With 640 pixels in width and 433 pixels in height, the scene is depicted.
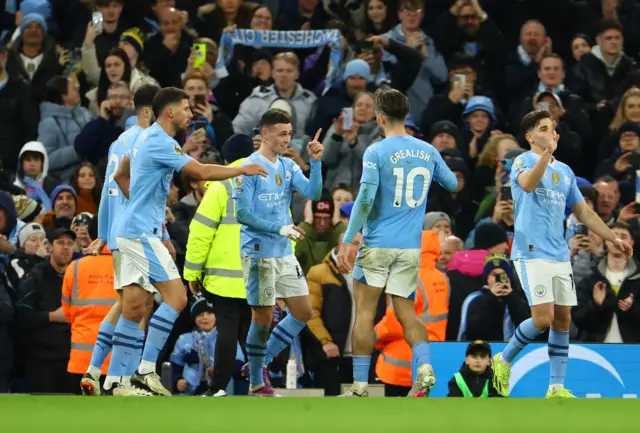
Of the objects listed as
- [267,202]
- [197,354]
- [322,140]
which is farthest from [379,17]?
[267,202]

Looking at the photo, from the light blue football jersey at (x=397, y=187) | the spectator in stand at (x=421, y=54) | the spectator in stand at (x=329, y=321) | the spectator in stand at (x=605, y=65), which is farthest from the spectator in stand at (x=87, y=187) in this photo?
the spectator in stand at (x=605, y=65)

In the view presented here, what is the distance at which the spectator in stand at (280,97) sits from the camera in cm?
1720

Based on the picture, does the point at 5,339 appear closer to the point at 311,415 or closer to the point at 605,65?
the point at 311,415

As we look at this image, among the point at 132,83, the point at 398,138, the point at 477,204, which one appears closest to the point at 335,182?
the point at 477,204

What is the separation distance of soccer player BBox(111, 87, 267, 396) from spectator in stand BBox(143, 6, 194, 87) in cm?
748

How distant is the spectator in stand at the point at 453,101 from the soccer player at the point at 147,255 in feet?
23.0

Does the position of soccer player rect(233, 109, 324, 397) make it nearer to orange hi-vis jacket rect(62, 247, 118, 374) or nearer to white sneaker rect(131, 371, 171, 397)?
white sneaker rect(131, 371, 171, 397)

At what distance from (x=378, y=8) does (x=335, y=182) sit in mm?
3420

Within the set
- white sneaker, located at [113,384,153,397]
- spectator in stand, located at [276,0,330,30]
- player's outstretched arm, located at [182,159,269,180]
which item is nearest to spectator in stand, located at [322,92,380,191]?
spectator in stand, located at [276,0,330,30]

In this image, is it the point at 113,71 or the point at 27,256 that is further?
the point at 113,71

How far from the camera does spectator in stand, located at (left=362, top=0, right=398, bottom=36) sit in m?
19.0

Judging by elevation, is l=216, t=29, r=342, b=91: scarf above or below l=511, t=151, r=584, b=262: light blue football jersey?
above

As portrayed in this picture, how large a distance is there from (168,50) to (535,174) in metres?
8.30

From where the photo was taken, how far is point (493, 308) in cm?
1356
